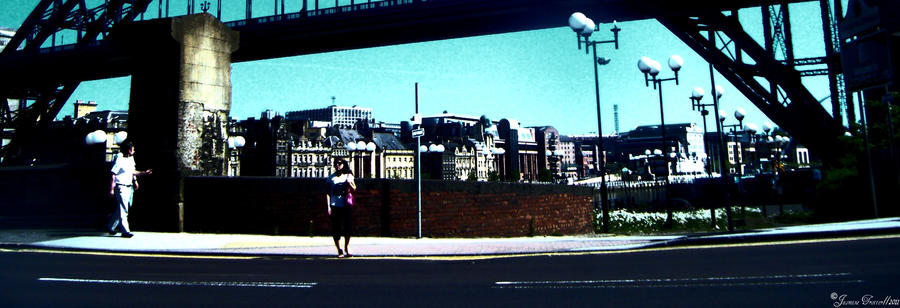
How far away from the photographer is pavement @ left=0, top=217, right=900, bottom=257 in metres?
8.19

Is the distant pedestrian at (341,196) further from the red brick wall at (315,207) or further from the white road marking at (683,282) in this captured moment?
the white road marking at (683,282)

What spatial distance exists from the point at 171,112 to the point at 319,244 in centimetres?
420

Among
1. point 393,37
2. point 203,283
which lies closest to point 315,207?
point 203,283

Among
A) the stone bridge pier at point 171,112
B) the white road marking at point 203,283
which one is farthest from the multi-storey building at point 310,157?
the white road marking at point 203,283

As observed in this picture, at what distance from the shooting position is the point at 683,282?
5.17 m

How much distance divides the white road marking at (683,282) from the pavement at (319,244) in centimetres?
277

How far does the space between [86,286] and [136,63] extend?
24.4 feet

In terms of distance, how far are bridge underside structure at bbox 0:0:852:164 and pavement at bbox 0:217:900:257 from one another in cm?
369

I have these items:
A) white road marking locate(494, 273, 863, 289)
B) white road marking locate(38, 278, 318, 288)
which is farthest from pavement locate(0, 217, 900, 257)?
white road marking locate(494, 273, 863, 289)

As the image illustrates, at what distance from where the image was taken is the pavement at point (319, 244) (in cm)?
819

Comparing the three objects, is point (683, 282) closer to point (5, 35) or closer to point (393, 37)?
point (393, 37)

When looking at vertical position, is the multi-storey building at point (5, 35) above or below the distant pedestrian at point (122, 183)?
above

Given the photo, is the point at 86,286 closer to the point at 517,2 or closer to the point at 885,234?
the point at 885,234

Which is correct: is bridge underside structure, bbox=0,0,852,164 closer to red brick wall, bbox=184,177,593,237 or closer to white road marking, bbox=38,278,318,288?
red brick wall, bbox=184,177,593,237
